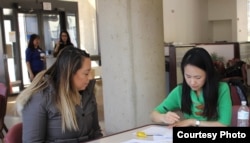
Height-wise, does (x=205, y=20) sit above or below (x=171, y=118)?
above

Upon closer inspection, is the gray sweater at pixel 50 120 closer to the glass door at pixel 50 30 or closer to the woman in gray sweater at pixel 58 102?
the woman in gray sweater at pixel 58 102

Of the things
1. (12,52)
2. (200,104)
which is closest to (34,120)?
(200,104)

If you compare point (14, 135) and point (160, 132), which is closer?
point (14, 135)

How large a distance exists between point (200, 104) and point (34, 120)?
1068mm

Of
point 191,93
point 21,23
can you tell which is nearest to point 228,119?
point 191,93

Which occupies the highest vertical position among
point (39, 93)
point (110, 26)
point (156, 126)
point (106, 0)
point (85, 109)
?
point (106, 0)

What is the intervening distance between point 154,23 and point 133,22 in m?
0.25

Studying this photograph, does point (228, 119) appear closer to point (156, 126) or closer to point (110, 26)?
point (156, 126)

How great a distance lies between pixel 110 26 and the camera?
13.6 feet

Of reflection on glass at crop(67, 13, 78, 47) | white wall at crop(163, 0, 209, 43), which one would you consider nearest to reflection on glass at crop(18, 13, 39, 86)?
reflection on glass at crop(67, 13, 78, 47)

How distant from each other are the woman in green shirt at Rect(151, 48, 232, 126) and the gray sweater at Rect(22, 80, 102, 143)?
50 cm

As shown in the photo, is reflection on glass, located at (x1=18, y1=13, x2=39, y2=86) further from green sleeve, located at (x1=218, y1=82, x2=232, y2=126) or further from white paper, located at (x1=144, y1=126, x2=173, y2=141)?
green sleeve, located at (x1=218, y1=82, x2=232, y2=126)

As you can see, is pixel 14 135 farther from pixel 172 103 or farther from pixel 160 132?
pixel 172 103

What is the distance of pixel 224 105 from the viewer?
2.33 metres
